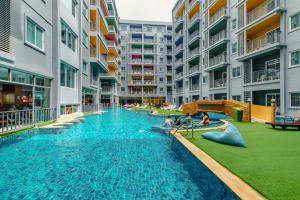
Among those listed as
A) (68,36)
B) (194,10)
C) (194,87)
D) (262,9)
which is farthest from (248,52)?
(194,10)

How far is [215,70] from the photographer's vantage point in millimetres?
32438

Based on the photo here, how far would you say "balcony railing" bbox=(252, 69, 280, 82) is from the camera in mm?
19766

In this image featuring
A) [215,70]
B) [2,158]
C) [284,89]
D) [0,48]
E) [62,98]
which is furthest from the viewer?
[215,70]

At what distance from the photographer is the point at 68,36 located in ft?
70.0

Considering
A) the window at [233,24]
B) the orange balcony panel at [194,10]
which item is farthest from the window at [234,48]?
the orange balcony panel at [194,10]

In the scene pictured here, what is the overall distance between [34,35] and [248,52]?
2059 centimetres

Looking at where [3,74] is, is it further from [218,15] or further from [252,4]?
[218,15]

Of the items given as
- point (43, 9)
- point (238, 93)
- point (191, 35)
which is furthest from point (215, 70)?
point (43, 9)

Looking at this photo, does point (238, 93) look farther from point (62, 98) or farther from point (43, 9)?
point (43, 9)

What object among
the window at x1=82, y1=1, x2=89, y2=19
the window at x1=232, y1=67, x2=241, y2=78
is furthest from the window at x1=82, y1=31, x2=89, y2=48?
the window at x1=232, y1=67, x2=241, y2=78

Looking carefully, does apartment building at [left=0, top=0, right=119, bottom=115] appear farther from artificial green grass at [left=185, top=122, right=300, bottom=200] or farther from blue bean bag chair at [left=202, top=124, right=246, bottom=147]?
artificial green grass at [left=185, top=122, right=300, bottom=200]

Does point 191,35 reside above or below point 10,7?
above

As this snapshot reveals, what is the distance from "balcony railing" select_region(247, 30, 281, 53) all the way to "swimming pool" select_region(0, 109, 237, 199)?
15.3 m

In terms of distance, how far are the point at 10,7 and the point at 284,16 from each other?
2006 centimetres
